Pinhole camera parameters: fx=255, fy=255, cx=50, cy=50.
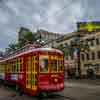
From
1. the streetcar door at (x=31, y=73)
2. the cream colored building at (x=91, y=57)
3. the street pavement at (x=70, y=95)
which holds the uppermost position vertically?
the cream colored building at (x=91, y=57)

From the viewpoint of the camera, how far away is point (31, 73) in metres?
16.1

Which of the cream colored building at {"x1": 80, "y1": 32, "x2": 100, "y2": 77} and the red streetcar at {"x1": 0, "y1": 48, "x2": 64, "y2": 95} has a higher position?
Result: the cream colored building at {"x1": 80, "y1": 32, "x2": 100, "y2": 77}

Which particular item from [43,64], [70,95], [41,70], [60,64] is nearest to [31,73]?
[41,70]

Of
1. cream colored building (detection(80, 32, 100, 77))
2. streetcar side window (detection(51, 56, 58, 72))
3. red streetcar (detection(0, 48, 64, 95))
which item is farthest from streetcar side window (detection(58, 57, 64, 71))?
cream colored building (detection(80, 32, 100, 77))

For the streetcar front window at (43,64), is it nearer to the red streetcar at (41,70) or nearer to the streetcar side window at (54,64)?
the red streetcar at (41,70)

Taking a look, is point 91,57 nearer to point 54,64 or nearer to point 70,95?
point 70,95

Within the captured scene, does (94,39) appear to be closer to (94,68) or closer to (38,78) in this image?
(94,68)

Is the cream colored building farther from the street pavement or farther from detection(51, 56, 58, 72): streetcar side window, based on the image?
detection(51, 56, 58, 72): streetcar side window

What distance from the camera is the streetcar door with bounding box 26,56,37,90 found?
15644 mm

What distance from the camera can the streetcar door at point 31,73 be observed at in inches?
616

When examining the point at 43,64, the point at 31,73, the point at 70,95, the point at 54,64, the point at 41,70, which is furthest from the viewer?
the point at 70,95

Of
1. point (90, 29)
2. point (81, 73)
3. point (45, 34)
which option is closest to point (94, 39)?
point (90, 29)

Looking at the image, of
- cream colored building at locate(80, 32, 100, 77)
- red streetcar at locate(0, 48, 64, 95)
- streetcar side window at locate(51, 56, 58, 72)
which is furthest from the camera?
cream colored building at locate(80, 32, 100, 77)

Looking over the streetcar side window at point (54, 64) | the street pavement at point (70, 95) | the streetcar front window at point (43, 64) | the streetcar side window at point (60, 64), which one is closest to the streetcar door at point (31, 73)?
the streetcar front window at point (43, 64)
